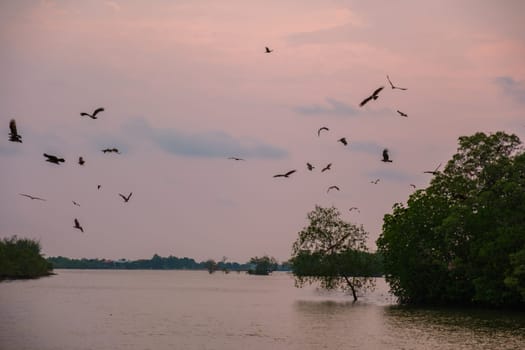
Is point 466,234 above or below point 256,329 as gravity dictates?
above

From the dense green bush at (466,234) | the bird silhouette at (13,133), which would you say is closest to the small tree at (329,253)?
the dense green bush at (466,234)

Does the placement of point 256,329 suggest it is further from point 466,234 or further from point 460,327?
point 466,234

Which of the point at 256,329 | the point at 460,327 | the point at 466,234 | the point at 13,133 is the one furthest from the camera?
the point at 466,234

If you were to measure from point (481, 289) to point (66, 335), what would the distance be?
39913 mm

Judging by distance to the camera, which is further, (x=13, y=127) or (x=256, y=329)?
(x=256, y=329)

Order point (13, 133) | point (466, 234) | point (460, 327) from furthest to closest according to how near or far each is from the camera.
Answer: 1. point (466, 234)
2. point (460, 327)
3. point (13, 133)

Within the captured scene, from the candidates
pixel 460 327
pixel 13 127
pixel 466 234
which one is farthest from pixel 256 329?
pixel 13 127

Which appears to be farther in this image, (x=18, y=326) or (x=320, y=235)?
(x=320, y=235)

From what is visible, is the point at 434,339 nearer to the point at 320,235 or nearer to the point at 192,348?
the point at 192,348

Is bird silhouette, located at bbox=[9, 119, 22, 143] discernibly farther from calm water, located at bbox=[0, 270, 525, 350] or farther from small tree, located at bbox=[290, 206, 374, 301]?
small tree, located at bbox=[290, 206, 374, 301]

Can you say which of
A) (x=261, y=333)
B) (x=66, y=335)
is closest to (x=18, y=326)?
(x=66, y=335)

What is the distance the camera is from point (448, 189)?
82.1 m

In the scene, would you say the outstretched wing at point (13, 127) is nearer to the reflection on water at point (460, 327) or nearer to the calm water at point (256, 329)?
the calm water at point (256, 329)

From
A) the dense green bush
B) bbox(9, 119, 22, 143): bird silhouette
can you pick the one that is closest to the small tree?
the dense green bush
